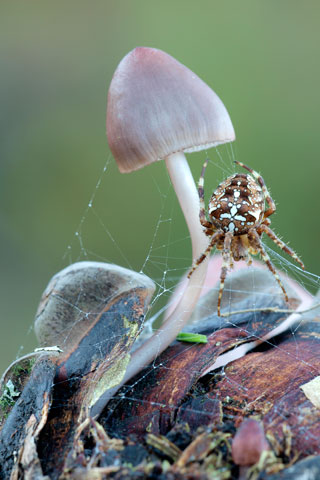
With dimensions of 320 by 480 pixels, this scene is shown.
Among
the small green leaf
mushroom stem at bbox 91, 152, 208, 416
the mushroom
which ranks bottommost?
the small green leaf

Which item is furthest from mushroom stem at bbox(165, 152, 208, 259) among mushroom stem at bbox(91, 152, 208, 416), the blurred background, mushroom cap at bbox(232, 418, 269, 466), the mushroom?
the blurred background

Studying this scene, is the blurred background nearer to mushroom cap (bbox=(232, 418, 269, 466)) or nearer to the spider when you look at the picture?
the spider

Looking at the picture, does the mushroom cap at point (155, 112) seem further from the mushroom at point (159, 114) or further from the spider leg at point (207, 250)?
the spider leg at point (207, 250)

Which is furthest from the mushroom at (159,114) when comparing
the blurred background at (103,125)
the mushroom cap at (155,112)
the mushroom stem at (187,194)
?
the blurred background at (103,125)

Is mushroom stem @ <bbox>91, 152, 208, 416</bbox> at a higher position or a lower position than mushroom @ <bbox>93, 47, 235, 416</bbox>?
lower

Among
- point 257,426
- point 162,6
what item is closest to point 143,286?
point 257,426

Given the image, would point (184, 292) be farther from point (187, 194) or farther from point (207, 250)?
point (187, 194)

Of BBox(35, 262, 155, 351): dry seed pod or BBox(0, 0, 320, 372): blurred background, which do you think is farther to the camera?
BBox(0, 0, 320, 372): blurred background
